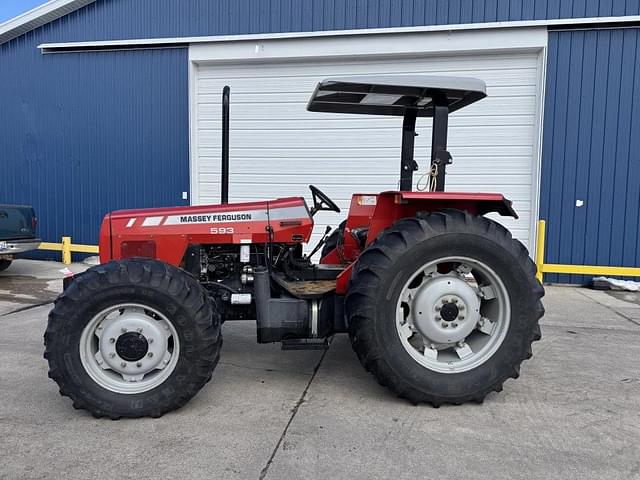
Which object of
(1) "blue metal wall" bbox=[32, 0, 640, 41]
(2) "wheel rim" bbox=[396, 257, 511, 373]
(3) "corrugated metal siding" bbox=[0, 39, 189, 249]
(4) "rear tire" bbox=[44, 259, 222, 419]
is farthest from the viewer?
(3) "corrugated metal siding" bbox=[0, 39, 189, 249]

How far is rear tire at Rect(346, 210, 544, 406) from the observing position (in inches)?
118

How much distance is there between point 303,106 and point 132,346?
20.6 feet

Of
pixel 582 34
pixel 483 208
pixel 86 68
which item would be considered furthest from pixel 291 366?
pixel 86 68

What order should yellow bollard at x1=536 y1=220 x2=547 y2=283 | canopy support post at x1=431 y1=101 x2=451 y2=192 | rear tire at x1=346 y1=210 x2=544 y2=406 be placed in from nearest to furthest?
rear tire at x1=346 y1=210 x2=544 y2=406, canopy support post at x1=431 y1=101 x2=451 y2=192, yellow bollard at x1=536 y1=220 x2=547 y2=283

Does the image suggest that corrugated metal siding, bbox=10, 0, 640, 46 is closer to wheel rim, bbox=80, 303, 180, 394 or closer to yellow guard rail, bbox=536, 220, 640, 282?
yellow guard rail, bbox=536, 220, 640, 282

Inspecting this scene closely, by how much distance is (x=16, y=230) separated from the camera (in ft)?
24.6

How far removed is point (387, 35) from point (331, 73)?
1072 mm

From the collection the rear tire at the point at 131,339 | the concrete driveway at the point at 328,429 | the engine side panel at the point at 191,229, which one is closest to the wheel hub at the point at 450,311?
the concrete driveway at the point at 328,429

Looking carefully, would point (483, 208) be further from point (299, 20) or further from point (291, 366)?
point (299, 20)

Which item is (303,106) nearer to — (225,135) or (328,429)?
(225,135)

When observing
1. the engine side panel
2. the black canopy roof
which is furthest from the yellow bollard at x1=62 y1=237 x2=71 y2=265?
the black canopy roof

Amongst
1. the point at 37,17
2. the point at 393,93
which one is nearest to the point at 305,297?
the point at 393,93

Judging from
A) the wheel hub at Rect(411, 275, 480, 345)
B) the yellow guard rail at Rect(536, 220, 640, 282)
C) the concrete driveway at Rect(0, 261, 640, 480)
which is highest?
the wheel hub at Rect(411, 275, 480, 345)

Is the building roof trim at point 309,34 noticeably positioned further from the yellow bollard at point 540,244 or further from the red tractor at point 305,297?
the red tractor at point 305,297
